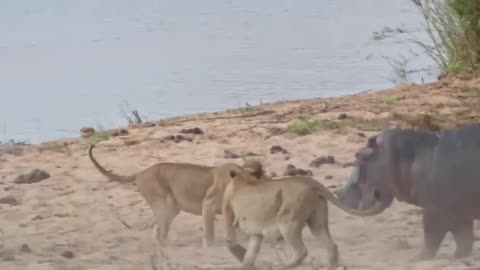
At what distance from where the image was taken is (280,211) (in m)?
6.27

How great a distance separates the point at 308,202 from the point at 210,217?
0.77m

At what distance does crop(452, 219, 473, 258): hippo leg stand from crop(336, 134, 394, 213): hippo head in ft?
1.33

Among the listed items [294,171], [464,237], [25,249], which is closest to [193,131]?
[294,171]

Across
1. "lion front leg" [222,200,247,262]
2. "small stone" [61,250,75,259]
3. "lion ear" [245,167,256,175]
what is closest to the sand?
"small stone" [61,250,75,259]

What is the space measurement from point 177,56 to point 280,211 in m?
11.3

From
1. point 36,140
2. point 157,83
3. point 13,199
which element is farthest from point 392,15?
point 13,199

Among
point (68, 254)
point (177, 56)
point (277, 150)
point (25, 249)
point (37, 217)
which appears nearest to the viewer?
point (68, 254)

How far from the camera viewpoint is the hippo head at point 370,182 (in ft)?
22.1

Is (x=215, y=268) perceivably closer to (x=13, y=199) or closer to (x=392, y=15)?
(x=13, y=199)

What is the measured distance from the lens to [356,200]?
6.87m

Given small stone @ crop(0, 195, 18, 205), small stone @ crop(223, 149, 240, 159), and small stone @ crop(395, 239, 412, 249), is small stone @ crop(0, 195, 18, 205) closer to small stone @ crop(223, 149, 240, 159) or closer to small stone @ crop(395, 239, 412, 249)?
small stone @ crop(223, 149, 240, 159)

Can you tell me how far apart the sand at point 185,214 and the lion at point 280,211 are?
0.19m

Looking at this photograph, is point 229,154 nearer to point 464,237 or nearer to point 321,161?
point 321,161

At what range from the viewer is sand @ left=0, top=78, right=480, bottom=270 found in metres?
6.93
